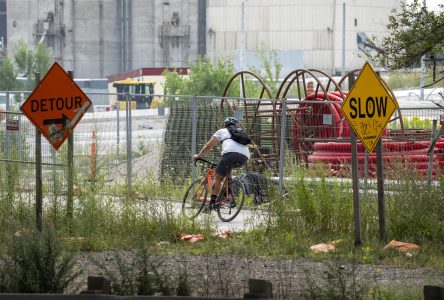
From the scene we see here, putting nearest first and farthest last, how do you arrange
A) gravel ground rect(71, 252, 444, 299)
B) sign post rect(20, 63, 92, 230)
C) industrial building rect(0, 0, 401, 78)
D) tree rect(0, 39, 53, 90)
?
gravel ground rect(71, 252, 444, 299) < sign post rect(20, 63, 92, 230) < industrial building rect(0, 0, 401, 78) < tree rect(0, 39, 53, 90)

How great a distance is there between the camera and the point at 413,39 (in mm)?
15352

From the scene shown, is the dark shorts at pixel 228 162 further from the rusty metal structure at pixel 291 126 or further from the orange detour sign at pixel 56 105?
the orange detour sign at pixel 56 105

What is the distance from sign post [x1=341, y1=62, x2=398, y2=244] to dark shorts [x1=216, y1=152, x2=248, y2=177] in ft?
14.8

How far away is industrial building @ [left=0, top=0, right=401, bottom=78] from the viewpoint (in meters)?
106

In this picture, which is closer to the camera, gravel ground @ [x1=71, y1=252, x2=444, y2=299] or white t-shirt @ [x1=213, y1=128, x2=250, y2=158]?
gravel ground @ [x1=71, y1=252, x2=444, y2=299]

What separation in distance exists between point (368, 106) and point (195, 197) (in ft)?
18.3

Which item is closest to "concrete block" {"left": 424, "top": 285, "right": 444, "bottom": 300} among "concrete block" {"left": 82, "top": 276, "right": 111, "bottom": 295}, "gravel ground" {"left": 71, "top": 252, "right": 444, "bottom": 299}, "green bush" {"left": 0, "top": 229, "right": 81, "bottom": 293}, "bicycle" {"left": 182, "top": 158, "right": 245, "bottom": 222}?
"gravel ground" {"left": 71, "top": 252, "right": 444, "bottom": 299}

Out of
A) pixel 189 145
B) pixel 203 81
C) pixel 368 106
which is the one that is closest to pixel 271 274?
pixel 368 106

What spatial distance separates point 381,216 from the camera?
52.6 feet

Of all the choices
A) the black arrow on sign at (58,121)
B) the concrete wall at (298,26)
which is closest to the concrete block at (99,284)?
the black arrow on sign at (58,121)

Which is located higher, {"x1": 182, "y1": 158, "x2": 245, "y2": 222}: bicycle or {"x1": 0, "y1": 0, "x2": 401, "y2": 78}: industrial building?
{"x1": 0, "y1": 0, "x2": 401, "y2": 78}: industrial building

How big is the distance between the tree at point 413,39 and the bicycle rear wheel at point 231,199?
479 cm

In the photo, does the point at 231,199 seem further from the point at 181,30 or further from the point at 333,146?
the point at 181,30

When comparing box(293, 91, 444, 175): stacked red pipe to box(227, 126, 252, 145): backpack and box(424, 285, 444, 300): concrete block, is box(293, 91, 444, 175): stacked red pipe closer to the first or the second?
box(227, 126, 252, 145): backpack
